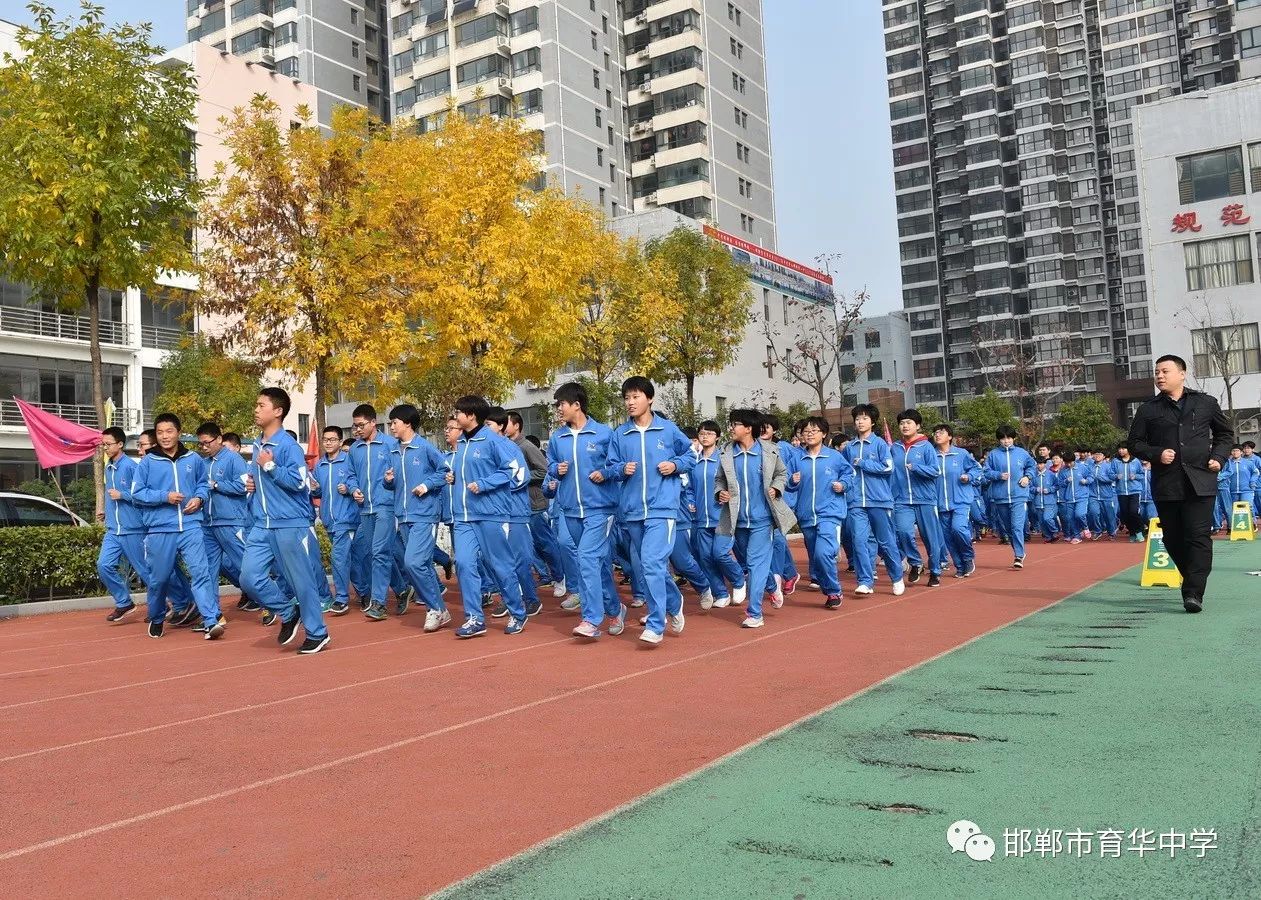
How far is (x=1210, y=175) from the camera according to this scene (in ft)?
126

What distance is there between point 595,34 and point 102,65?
43139 millimetres

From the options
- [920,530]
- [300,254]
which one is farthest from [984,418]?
[920,530]

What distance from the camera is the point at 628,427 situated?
877cm

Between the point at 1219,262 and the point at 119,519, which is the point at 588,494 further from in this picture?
the point at 1219,262

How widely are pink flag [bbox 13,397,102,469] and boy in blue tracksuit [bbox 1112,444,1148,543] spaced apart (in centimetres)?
1801

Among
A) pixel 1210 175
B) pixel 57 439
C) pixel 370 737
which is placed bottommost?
pixel 370 737

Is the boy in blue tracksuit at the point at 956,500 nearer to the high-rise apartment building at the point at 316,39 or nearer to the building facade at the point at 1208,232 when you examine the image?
the building facade at the point at 1208,232

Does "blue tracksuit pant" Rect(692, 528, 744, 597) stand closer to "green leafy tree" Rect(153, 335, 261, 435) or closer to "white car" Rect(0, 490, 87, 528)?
"white car" Rect(0, 490, 87, 528)

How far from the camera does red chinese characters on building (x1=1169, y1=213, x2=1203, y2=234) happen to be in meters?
38.7

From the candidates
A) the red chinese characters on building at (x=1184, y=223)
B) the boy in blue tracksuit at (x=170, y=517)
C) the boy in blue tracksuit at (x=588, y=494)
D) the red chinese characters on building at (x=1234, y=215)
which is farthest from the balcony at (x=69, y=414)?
the red chinese characters on building at (x=1234, y=215)

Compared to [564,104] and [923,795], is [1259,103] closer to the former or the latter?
[564,104]

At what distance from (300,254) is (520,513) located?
11.1 m

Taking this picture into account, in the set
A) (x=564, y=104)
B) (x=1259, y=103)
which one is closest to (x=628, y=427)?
(x=1259, y=103)

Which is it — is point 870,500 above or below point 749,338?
below
